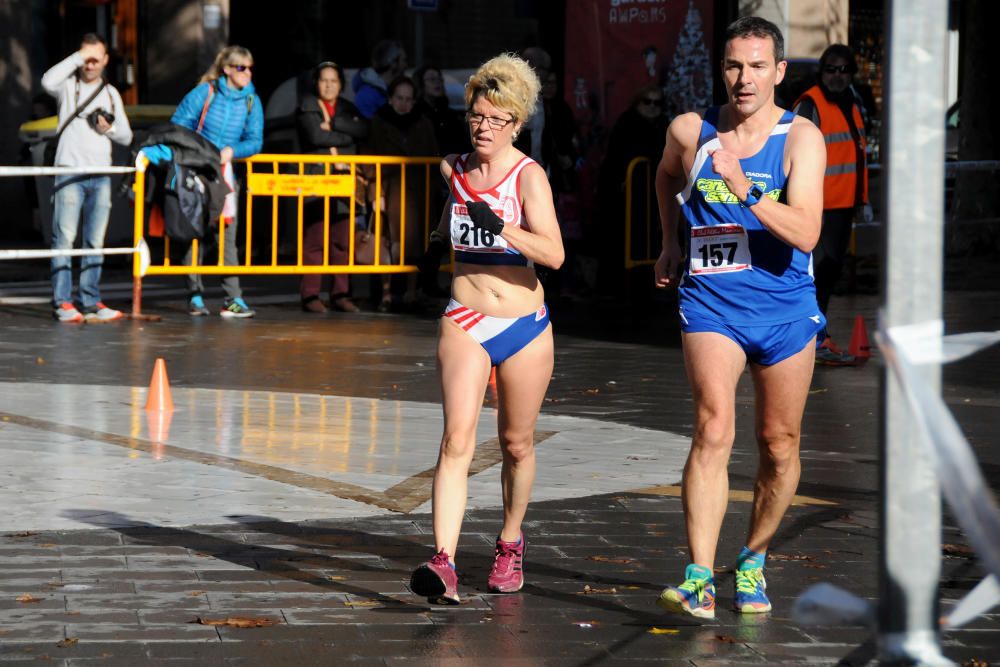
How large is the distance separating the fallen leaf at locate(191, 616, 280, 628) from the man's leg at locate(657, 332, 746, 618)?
1.20m

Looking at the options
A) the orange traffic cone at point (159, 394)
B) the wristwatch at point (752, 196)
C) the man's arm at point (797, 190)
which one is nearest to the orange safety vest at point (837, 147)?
the orange traffic cone at point (159, 394)

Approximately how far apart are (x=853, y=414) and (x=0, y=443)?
181 inches

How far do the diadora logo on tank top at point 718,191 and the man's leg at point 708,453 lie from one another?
41 centimetres

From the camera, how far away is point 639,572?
20.6 ft

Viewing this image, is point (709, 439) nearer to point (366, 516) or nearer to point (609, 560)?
point (609, 560)

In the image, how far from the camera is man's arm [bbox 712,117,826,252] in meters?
5.21

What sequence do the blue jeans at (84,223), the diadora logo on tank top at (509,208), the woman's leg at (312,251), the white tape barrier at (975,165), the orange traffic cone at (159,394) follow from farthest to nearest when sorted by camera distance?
the white tape barrier at (975,165) → the woman's leg at (312,251) → the blue jeans at (84,223) → the orange traffic cone at (159,394) → the diadora logo on tank top at (509,208)

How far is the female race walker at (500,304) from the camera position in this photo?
584 cm

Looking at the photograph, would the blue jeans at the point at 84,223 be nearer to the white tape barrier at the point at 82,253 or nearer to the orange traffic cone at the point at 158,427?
the white tape barrier at the point at 82,253

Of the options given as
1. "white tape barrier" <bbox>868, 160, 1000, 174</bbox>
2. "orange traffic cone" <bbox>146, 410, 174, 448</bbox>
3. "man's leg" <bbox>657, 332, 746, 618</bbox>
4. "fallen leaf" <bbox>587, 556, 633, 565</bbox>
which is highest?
"white tape barrier" <bbox>868, 160, 1000, 174</bbox>

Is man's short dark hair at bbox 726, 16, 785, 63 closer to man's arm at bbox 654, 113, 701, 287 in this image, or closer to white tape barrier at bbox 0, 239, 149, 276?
man's arm at bbox 654, 113, 701, 287

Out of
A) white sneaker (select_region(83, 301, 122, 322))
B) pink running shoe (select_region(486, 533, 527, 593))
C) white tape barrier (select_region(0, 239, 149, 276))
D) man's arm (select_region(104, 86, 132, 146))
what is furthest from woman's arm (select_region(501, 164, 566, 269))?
white sneaker (select_region(83, 301, 122, 322))

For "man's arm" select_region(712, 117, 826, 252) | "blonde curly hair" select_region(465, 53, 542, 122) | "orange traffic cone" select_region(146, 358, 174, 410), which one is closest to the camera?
"man's arm" select_region(712, 117, 826, 252)

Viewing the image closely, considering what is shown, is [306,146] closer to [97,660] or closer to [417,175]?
[417,175]
